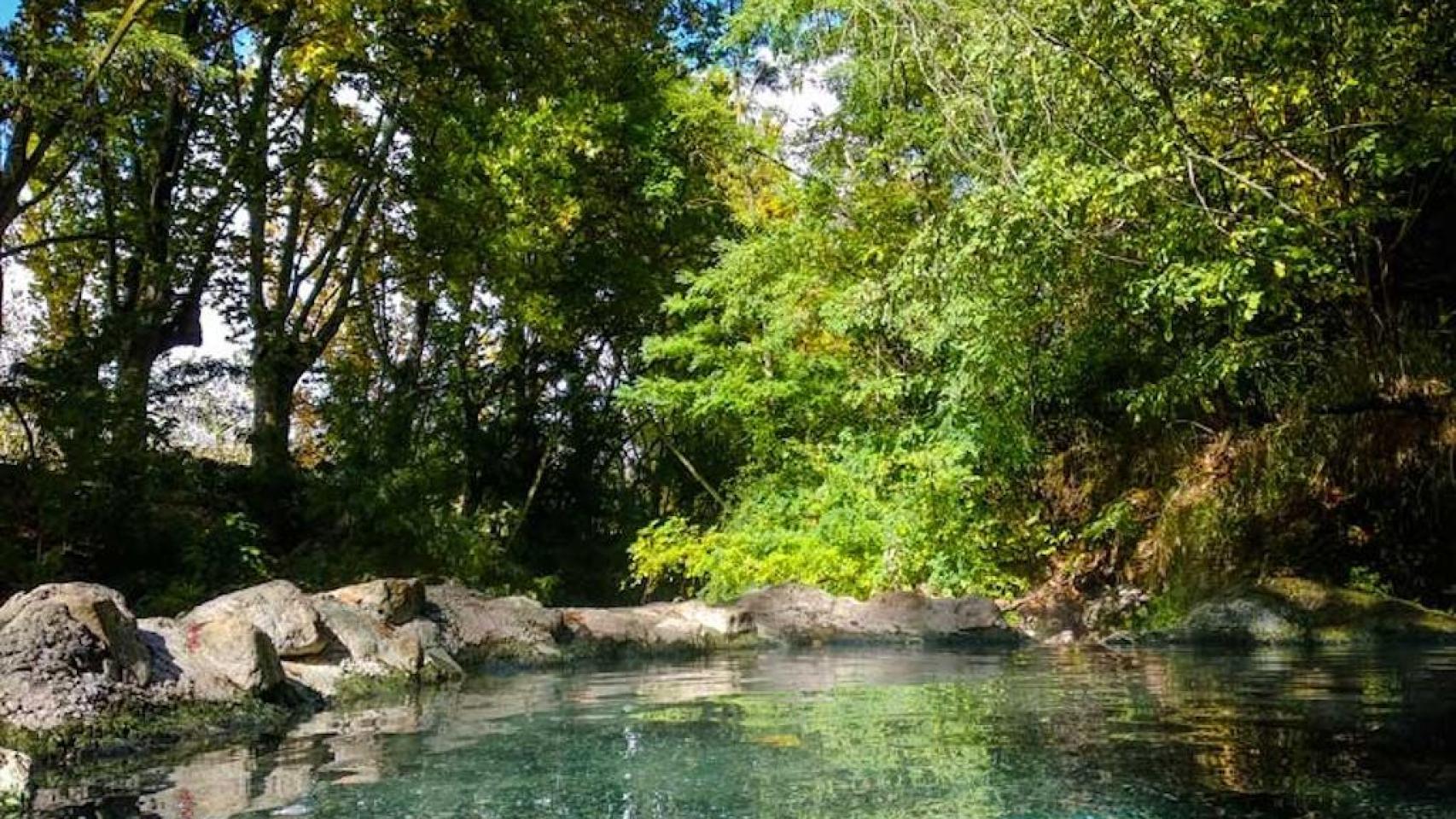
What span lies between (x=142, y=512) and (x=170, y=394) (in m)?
1.71

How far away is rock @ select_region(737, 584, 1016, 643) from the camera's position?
9414 mm

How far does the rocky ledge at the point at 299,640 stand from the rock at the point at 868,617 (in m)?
0.01

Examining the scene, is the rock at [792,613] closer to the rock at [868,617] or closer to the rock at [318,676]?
the rock at [868,617]

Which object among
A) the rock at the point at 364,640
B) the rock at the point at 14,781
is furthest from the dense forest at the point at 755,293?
the rock at the point at 14,781

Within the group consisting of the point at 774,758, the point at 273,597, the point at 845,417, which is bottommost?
the point at 774,758

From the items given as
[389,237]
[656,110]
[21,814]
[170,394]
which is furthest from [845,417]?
[21,814]

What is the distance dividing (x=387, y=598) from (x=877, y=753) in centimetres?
445

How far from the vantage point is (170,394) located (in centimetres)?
1200

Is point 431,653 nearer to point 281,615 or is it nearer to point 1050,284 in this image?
point 281,615

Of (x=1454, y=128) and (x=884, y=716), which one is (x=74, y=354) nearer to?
(x=884, y=716)

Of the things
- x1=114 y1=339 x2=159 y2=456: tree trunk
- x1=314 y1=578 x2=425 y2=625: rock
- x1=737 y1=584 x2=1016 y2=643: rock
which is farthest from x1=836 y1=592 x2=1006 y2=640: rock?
x1=114 y1=339 x2=159 y2=456: tree trunk

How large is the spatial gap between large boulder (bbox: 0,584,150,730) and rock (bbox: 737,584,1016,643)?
554 centimetres

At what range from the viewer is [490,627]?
8430 mm

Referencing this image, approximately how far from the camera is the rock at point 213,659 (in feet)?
17.5
